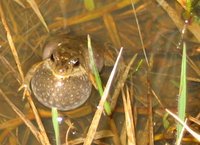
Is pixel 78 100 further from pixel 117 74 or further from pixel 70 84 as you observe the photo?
pixel 117 74

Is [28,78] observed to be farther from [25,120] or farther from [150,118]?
[150,118]

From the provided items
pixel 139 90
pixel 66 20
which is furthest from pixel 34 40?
pixel 139 90

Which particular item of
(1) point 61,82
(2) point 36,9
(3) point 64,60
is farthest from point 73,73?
(2) point 36,9

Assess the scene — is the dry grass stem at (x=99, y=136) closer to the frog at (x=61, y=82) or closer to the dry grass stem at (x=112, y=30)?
the frog at (x=61, y=82)

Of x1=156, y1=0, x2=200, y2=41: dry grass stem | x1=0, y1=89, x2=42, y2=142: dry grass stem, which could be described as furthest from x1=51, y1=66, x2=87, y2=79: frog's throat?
x1=156, y1=0, x2=200, y2=41: dry grass stem

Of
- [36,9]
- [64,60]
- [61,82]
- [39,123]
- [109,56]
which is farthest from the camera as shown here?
[109,56]

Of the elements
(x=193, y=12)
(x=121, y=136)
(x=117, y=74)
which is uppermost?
(x=193, y=12)

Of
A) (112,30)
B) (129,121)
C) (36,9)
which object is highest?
(36,9)

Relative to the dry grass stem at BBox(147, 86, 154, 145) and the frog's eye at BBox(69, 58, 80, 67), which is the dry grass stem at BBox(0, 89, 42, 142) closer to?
the frog's eye at BBox(69, 58, 80, 67)

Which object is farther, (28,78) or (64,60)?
(28,78)
